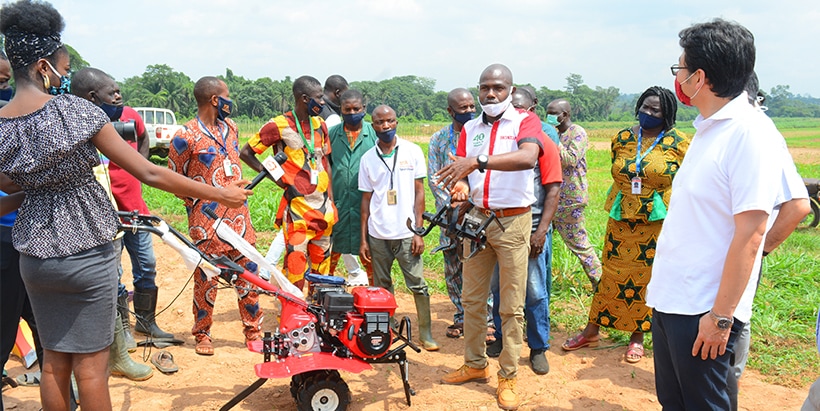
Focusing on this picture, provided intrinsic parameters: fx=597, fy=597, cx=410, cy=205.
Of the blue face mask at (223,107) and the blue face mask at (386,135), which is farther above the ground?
the blue face mask at (223,107)

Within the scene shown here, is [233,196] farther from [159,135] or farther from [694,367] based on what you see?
[159,135]

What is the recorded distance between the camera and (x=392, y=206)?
5.09 meters

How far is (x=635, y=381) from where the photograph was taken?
455 centimetres

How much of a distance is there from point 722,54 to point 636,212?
8.15 ft

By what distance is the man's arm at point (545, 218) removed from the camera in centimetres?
453

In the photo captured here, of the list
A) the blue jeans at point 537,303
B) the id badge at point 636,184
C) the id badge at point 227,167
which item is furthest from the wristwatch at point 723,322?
the id badge at point 227,167

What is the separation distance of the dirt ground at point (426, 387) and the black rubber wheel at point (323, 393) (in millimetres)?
296

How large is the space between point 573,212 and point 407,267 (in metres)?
1.88

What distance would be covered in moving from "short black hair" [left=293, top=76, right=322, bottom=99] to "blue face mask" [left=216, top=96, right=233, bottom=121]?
572 millimetres

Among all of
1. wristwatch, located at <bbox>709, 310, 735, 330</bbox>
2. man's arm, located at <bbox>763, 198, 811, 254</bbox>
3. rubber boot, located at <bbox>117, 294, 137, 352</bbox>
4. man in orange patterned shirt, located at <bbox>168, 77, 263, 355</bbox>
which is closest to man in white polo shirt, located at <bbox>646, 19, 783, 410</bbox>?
wristwatch, located at <bbox>709, 310, 735, 330</bbox>

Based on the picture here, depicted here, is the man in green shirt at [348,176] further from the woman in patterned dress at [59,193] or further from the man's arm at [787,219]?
the man's arm at [787,219]

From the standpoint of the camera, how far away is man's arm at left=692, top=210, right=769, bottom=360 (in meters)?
2.23

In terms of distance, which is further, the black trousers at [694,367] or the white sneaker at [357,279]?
the white sneaker at [357,279]

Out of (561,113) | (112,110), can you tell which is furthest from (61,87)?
(561,113)
